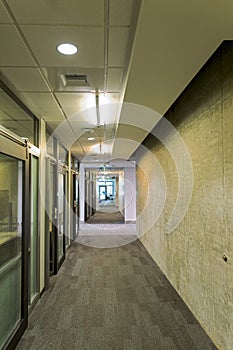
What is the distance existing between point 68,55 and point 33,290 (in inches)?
120

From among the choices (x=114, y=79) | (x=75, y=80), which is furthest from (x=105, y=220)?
(x=114, y=79)

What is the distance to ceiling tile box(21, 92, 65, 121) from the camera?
345 cm

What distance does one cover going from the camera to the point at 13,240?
119 inches

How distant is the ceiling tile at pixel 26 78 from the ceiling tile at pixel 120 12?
1.06 metres

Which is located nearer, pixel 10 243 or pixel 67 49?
pixel 67 49

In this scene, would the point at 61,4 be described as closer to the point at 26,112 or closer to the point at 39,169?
the point at 26,112

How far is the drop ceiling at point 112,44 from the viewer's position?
5.74ft

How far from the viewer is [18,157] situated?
9.70ft

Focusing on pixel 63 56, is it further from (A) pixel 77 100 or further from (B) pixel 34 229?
(B) pixel 34 229

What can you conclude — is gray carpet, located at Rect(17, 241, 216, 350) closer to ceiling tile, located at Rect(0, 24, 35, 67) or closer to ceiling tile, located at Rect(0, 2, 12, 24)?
ceiling tile, located at Rect(0, 24, 35, 67)

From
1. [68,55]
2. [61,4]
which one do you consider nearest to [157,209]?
[68,55]

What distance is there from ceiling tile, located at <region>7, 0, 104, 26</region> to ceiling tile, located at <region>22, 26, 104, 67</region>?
0.09 m

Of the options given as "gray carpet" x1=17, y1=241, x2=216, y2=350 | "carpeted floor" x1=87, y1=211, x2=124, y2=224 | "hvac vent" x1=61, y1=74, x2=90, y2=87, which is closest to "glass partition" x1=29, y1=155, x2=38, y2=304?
"gray carpet" x1=17, y1=241, x2=216, y2=350

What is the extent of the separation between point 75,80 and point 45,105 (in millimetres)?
830
